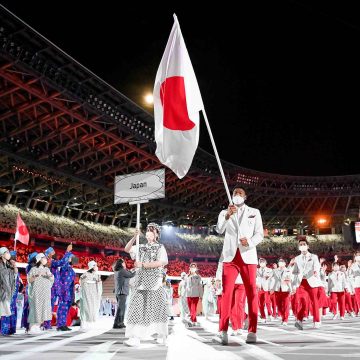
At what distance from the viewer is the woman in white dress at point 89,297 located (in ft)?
38.3

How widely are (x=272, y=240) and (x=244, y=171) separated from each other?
11475 mm

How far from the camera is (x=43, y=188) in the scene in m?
31.6

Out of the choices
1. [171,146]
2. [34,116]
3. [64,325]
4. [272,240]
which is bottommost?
[64,325]

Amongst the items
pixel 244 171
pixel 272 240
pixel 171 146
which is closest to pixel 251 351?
pixel 171 146

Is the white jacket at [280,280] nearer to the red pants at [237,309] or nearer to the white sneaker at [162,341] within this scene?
the red pants at [237,309]

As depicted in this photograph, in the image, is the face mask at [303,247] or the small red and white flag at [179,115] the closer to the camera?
the small red and white flag at [179,115]

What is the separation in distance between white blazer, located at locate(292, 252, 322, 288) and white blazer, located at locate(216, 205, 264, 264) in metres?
4.34

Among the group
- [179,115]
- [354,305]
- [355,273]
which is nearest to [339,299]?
[355,273]

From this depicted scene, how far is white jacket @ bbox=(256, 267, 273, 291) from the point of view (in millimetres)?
14258

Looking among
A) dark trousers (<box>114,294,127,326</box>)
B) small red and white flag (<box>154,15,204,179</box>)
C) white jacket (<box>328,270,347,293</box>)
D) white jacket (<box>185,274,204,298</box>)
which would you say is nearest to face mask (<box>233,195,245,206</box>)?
small red and white flag (<box>154,15,204,179</box>)

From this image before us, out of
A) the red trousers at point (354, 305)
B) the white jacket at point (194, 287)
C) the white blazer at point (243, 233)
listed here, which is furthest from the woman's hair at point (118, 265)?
the red trousers at point (354, 305)

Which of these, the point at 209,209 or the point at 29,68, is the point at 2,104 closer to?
the point at 29,68

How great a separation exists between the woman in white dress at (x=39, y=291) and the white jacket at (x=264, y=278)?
265 inches

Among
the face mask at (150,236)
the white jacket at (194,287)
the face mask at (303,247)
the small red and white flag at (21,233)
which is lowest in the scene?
the white jacket at (194,287)
